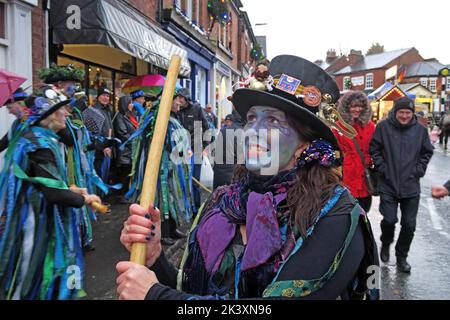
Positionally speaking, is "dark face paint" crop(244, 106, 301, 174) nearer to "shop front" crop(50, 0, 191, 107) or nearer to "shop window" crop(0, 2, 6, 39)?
"shop window" crop(0, 2, 6, 39)

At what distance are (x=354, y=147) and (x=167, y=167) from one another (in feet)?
7.88

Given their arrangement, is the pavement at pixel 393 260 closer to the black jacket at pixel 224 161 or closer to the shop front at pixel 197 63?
the black jacket at pixel 224 161

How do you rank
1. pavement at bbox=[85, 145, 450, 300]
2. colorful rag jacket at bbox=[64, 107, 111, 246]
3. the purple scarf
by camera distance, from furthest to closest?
1. colorful rag jacket at bbox=[64, 107, 111, 246]
2. pavement at bbox=[85, 145, 450, 300]
3. the purple scarf

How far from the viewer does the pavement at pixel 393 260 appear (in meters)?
4.12

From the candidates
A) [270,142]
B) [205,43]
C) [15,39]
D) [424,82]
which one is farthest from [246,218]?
[424,82]

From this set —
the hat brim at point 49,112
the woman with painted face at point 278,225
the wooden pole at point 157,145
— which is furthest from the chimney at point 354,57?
the wooden pole at point 157,145

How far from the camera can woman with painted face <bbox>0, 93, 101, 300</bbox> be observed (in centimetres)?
296

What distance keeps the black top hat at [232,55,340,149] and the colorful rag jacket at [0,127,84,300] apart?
6.37 ft

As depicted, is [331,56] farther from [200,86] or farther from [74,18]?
[74,18]

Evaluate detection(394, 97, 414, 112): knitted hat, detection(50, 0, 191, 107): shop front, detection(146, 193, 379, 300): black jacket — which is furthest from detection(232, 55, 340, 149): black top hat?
detection(50, 0, 191, 107): shop front

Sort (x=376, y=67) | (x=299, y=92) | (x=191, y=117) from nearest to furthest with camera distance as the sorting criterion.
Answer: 1. (x=299, y=92)
2. (x=191, y=117)
3. (x=376, y=67)

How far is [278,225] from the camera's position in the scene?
1510 mm

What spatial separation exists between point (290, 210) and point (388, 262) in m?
4.00

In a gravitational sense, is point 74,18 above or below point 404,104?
above
